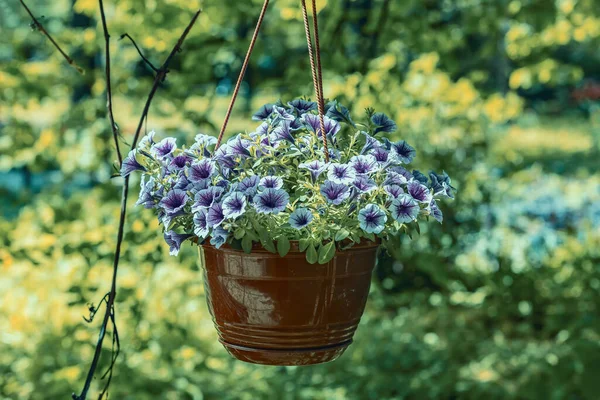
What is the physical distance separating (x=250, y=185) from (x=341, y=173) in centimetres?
14

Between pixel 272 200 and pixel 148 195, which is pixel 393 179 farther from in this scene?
pixel 148 195

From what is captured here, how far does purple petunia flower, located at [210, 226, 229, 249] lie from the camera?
1.11 m

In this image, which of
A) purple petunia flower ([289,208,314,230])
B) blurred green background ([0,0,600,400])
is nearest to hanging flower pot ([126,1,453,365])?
purple petunia flower ([289,208,314,230])

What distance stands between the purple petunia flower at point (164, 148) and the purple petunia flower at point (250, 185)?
16cm

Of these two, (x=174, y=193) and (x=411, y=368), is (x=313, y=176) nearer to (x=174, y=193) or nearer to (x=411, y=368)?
(x=174, y=193)

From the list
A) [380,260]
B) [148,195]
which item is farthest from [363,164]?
[380,260]

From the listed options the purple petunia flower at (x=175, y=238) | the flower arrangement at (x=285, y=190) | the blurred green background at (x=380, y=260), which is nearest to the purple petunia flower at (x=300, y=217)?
the flower arrangement at (x=285, y=190)

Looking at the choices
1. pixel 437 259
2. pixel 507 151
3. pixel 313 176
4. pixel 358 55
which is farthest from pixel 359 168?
pixel 507 151

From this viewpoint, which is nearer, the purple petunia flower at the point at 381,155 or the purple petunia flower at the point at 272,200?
the purple petunia flower at the point at 272,200

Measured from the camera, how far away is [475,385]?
3387 millimetres

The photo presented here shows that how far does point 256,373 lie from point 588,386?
5.00 ft

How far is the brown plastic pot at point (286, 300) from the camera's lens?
1.19 metres

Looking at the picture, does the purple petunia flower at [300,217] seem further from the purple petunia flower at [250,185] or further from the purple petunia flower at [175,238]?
the purple petunia flower at [175,238]

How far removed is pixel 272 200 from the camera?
1.10 m
